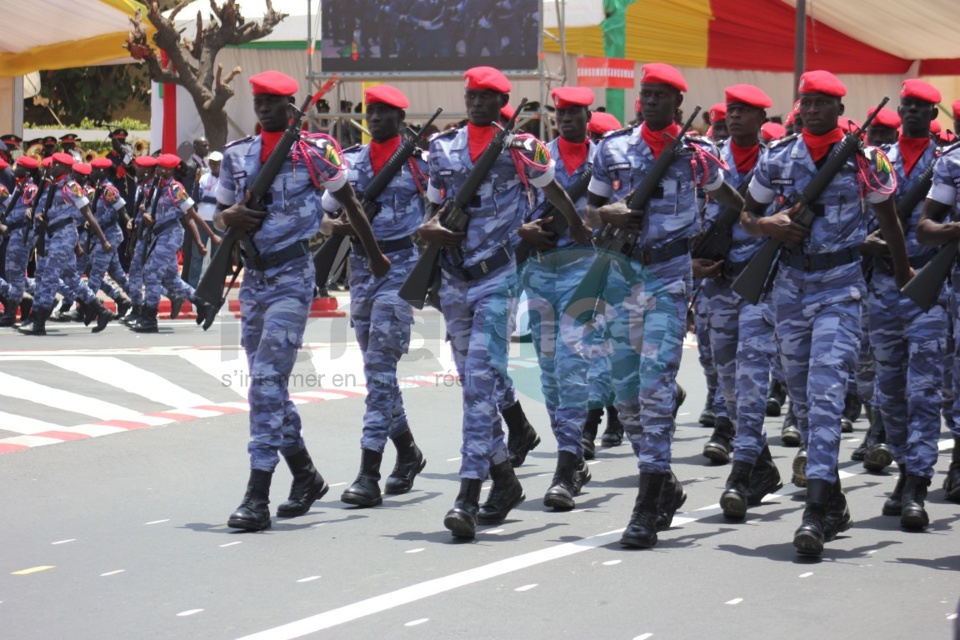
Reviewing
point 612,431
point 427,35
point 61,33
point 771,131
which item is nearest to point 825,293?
point 612,431

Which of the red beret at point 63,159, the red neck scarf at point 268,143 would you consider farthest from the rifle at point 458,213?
the red beret at point 63,159

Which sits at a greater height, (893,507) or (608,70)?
(608,70)

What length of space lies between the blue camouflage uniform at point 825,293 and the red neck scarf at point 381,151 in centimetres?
226

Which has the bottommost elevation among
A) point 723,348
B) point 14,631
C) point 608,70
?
point 14,631

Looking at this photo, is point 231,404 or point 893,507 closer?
point 893,507

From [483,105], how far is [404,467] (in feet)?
7.40

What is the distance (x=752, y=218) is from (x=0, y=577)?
3713 millimetres

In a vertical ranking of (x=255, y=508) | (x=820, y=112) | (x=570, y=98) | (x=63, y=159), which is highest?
(x=63, y=159)

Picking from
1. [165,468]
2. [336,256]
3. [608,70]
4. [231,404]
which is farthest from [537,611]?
[608,70]

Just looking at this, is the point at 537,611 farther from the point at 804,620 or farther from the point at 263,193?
the point at 263,193

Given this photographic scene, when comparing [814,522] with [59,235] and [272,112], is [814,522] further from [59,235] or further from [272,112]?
[59,235]

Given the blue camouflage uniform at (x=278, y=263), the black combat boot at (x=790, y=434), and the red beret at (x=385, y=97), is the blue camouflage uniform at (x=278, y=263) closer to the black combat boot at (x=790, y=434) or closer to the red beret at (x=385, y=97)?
the red beret at (x=385, y=97)

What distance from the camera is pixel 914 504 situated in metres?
7.72

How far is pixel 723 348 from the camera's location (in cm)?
927
